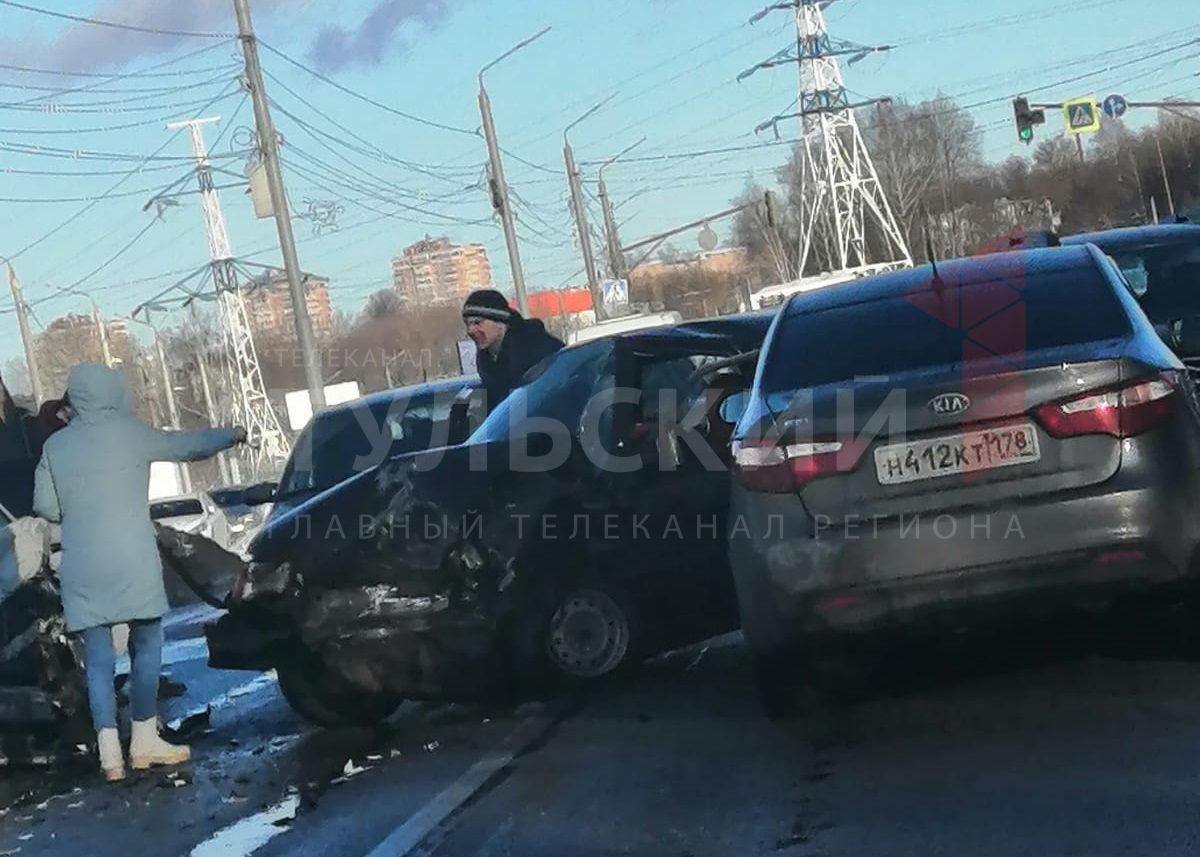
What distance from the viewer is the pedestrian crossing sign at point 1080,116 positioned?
44344 millimetres

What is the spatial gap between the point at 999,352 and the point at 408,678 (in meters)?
3.05

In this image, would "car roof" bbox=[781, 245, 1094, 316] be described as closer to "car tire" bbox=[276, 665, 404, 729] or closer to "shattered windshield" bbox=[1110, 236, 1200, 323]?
"car tire" bbox=[276, 665, 404, 729]

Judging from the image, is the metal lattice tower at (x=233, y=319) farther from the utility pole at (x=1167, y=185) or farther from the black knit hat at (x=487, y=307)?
the black knit hat at (x=487, y=307)

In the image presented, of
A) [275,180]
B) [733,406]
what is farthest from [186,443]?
[275,180]

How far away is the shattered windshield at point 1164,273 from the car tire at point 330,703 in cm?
632

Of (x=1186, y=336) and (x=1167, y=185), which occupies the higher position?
(x=1167, y=185)

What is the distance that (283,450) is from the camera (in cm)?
6147

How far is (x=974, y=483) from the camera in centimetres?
566

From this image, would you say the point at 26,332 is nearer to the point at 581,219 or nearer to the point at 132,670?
the point at 581,219

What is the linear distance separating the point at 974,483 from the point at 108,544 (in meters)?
4.07

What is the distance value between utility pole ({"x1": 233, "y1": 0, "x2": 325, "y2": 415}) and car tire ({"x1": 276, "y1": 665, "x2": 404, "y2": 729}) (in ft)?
49.8

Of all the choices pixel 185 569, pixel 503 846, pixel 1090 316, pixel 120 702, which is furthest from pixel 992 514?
pixel 120 702

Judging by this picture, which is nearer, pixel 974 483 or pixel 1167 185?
pixel 974 483

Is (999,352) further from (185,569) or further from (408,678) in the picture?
(185,569)
